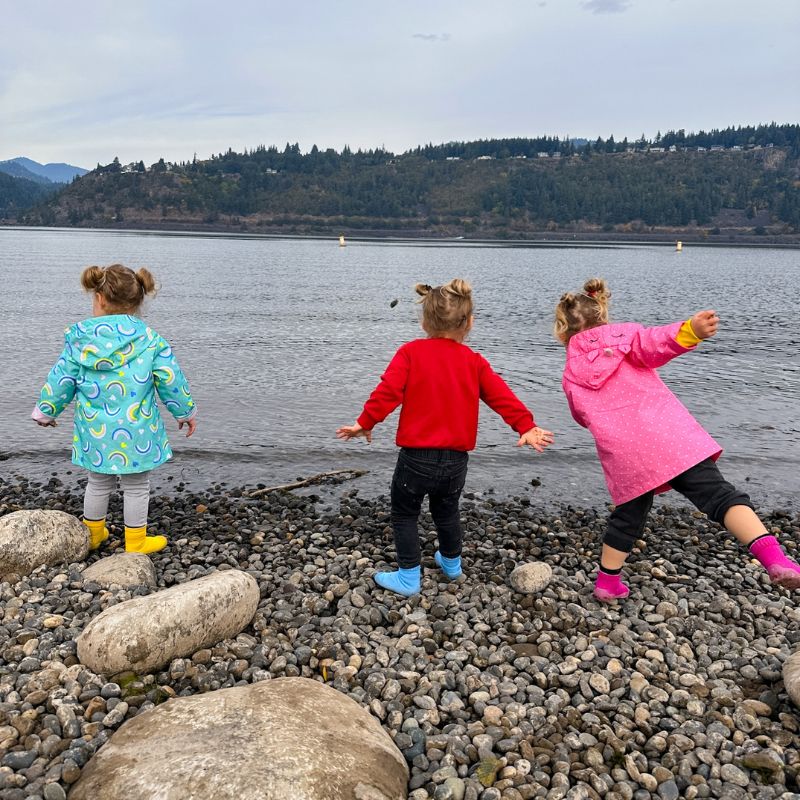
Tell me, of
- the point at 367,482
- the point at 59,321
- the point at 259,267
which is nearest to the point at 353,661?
the point at 367,482

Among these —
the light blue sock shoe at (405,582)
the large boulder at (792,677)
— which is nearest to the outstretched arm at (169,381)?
the light blue sock shoe at (405,582)

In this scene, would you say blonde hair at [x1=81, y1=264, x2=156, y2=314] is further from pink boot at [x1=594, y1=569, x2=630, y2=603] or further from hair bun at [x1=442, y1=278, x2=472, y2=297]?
pink boot at [x1=594, y1=569, x2=630, y2=603]

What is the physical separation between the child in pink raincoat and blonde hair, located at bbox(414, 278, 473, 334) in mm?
917

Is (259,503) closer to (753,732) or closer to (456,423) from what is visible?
(456,423)

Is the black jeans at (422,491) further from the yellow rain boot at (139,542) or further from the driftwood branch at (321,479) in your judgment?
the driftwood branch at (321,479)

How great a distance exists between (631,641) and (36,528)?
200 inches

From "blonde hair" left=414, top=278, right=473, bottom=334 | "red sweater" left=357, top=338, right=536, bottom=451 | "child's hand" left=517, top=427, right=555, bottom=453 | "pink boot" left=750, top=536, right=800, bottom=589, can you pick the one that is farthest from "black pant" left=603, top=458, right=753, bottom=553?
"blonde hair" left=414, top=278, right=473, bottom=334

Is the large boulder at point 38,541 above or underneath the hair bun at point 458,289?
underneath

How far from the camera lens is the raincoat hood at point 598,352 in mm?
5648

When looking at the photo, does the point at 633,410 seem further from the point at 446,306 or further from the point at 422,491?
the point at 422,491

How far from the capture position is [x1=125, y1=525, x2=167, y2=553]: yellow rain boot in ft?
21.9

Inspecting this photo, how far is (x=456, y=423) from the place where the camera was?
5629 millimetres

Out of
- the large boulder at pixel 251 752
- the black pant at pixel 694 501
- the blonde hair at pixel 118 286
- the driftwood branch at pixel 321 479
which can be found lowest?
the driftwood branch at pixel 321 479

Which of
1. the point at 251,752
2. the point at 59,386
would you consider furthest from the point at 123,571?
the point at 251,752
